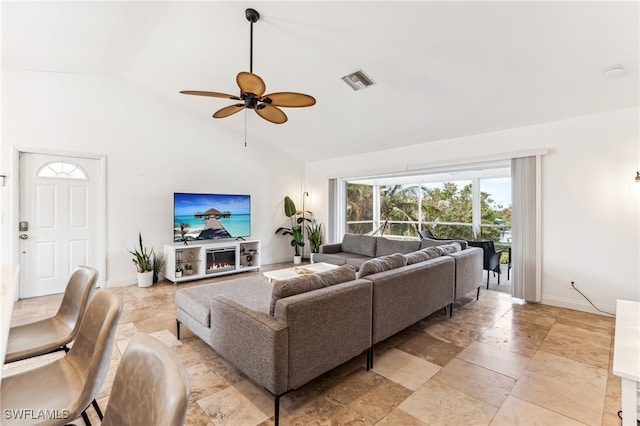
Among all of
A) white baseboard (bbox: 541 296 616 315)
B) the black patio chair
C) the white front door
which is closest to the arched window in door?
the white front door

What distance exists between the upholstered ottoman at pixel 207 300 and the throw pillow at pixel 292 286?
48cm

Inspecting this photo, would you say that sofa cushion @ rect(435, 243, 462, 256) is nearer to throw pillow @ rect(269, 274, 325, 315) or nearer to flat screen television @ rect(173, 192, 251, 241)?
throw pillow @ rect(269, 274, 325, 315)

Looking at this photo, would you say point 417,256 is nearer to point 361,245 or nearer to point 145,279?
point 361,245

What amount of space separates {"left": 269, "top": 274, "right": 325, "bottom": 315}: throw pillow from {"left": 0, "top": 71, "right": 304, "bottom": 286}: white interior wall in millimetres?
3962

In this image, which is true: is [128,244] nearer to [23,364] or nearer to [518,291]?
[23,364]

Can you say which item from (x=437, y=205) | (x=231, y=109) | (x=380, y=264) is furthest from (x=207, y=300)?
(x=437, y=205)

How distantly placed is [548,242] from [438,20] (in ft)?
10.5

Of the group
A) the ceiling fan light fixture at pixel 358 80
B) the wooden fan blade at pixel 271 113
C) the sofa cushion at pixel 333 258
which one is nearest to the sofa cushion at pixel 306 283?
the wooden fan blade at pixel 271 113

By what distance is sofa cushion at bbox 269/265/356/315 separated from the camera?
1896 mm

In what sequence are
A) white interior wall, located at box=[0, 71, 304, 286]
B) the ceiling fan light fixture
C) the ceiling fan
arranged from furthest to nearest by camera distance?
1. white interior wall, located at box=[0, 71, 304, 286]
2. the ceiling fan light fixture
3. the ceiling fan

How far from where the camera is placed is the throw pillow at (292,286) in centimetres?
189

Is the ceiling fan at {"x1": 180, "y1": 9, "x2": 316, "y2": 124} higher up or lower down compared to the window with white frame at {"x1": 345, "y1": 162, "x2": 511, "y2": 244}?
higher up

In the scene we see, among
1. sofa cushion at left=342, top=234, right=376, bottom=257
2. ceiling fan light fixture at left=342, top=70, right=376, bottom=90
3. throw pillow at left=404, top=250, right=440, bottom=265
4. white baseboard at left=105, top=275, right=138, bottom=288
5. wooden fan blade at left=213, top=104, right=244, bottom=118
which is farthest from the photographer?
sofa cushion at left=342, top=234, right=376, bottom=257

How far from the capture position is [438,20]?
254 cm
